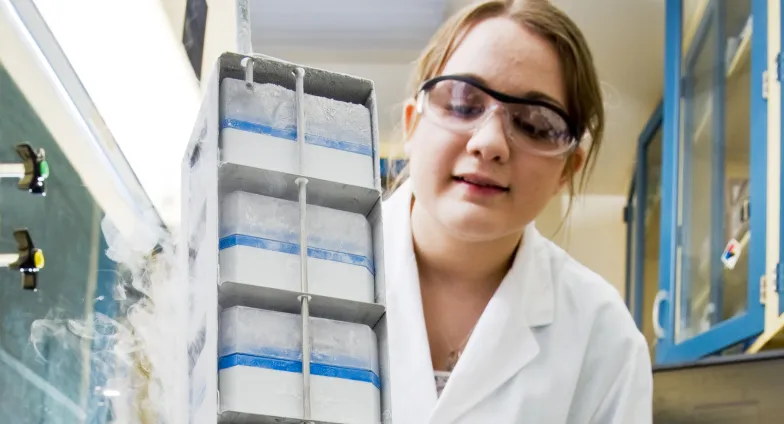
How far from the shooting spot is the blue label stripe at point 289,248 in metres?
0.60

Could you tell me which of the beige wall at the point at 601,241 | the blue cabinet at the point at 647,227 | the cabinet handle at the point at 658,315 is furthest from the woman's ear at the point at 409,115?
the beige wall at the point at 601,241

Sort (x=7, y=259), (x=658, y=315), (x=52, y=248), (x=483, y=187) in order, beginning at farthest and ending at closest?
(x=658, y=315), (x=483, y=187), (x=52, y=248), (x=7, y=259)

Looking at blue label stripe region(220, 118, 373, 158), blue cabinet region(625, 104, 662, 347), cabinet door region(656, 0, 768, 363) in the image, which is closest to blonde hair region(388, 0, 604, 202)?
blue label stripe region(220, 118, 373, 158)

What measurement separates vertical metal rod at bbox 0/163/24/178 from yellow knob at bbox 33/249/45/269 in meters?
0.08

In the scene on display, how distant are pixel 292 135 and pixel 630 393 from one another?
0.82 metres

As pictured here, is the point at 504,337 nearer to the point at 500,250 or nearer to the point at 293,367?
the point at 500,250

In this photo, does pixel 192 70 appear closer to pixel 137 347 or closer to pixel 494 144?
pixel 494 144

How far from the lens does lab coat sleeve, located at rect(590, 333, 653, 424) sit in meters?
1.26

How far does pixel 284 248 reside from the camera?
61 cm

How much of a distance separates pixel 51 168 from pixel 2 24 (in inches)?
6.4

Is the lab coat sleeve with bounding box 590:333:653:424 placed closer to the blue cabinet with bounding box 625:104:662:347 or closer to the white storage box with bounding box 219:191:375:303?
the white storage box with bounding box 219:191:375:303

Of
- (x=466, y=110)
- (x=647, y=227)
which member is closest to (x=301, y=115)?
(x=466, y=110)

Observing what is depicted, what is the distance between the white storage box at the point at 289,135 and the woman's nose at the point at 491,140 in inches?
15.5

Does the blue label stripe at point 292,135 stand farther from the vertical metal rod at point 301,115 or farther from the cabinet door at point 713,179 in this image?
the cabinet door at point 713,179
